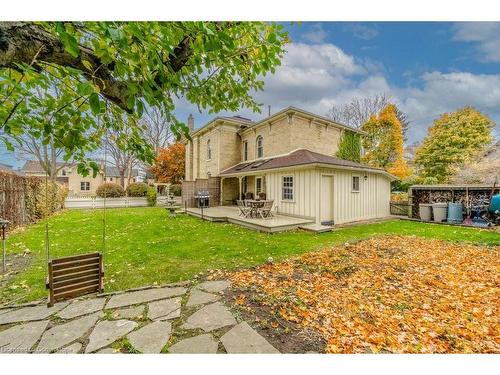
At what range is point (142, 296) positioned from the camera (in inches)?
135

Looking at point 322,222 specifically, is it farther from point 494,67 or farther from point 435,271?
point 494,67

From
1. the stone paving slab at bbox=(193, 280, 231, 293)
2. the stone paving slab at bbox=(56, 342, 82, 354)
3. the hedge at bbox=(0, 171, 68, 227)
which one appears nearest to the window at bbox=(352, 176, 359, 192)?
the stone paving slab at bbox=(193, 280, 231, 293)

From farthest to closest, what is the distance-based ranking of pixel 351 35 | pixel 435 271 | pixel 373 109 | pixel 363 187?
pixel 373 109
pixel 363 187
pixel 435 271
pixel 351 35

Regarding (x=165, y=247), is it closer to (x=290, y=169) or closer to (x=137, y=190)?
(x=290, y=169)

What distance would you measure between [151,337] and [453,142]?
2519 centimetres

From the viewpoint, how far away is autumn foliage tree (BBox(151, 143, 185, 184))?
2558 cm

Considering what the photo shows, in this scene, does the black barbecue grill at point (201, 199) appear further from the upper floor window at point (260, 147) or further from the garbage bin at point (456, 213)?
the garbage bin at point (456, 213)

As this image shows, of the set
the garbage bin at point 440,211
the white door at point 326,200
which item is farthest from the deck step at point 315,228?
the garbage bin at point 440,211

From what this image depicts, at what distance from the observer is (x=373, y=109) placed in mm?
25406

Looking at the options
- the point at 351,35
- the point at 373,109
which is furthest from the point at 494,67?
the point at 373,109

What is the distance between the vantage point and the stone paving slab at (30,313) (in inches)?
111

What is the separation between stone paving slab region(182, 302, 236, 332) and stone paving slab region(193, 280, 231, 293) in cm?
54

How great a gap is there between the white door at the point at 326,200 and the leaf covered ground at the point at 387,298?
166 inches
